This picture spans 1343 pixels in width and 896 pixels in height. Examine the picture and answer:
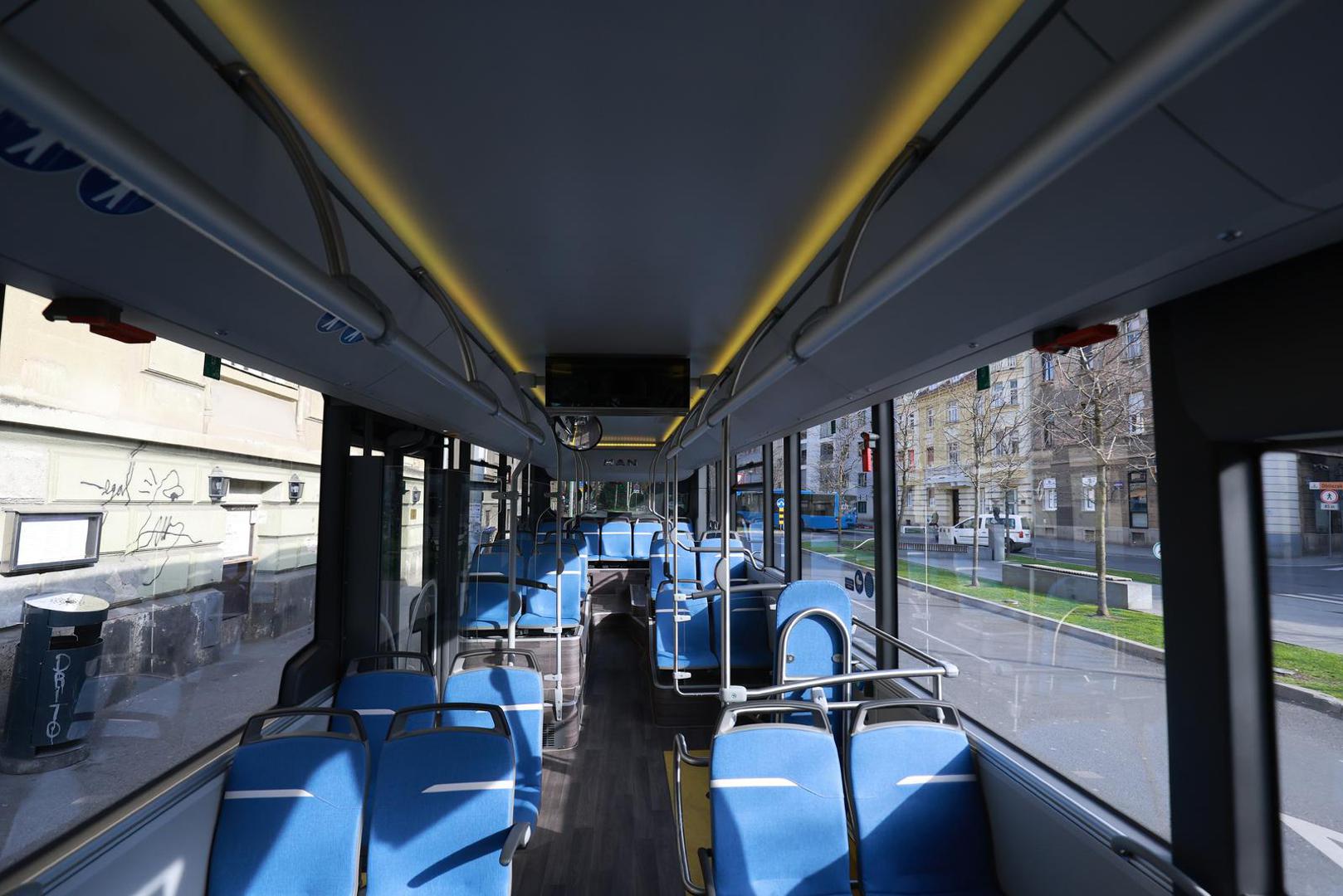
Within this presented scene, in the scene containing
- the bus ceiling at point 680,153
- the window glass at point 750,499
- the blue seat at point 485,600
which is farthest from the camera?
the window glass at point 750,499

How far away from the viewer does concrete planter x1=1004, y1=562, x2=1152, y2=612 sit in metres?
1.96

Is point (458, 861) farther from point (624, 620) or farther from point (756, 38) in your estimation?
point (624, 620)

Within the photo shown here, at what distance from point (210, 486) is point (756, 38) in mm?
3040

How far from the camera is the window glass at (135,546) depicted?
6.20 feet

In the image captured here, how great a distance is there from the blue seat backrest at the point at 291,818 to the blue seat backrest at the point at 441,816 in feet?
0.29

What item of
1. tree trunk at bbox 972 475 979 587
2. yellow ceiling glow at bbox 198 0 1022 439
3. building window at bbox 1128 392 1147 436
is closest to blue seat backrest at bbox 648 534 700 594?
tree trunk at bbox 972 475 979 587

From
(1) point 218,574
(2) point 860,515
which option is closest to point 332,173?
(1) point 218,574

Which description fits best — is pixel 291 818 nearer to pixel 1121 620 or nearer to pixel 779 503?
pixel 1121 620

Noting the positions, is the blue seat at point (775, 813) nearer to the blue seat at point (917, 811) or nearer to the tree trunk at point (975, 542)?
the blue seat at point (917, 811)

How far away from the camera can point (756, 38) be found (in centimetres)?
125

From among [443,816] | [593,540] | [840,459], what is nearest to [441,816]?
[443,816]

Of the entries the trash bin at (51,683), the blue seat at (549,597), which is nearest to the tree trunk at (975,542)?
the trash bin at (51,683)

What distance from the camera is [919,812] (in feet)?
7.55

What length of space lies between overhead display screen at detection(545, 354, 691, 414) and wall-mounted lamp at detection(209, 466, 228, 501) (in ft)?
5.59
